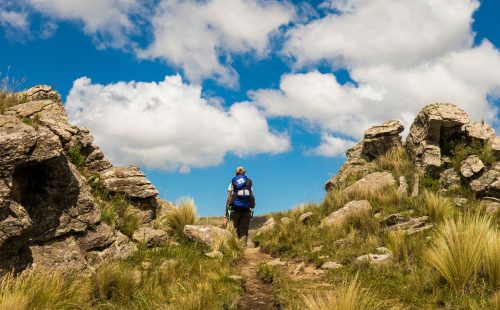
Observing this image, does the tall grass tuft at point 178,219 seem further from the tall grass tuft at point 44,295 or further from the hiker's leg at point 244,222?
the tall grass tuft at point 44,295

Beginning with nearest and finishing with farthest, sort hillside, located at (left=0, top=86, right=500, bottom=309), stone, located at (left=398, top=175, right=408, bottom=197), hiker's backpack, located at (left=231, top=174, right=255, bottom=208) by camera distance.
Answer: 1. hillside, located at (left=0, top=86, right=500, bottom=309)
2. hiker's backpack, located at (left=231, top=174, right=255, bottom=208)
3. stone, located at (left=398, top=175, right=408, bottom=197)

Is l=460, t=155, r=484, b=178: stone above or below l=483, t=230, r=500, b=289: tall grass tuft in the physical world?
above

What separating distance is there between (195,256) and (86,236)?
2847 millimetres

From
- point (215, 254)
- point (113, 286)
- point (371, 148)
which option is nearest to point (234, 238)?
point (215, 254)

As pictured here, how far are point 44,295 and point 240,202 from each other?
8.95 metres

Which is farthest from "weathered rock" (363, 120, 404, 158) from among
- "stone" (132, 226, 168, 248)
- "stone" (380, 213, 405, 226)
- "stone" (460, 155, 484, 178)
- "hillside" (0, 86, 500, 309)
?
"stone" (132, 226, 168, 248)

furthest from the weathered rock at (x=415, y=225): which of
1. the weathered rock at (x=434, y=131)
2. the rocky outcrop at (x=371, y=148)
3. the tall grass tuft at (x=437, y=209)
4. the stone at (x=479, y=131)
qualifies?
the rocky outcrop at (x=371, y=148)

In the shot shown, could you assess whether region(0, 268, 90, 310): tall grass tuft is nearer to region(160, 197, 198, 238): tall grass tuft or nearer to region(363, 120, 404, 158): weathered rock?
region(160, 197, 198, 238): tall grass tuft

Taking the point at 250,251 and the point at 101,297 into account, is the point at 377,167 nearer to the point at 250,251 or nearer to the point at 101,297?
the point at 250,251

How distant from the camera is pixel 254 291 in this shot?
8648 millimetres

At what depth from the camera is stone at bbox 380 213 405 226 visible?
12812 millimetres

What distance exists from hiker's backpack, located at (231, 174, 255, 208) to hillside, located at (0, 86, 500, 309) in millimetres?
1534

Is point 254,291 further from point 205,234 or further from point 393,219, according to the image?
point 393,219

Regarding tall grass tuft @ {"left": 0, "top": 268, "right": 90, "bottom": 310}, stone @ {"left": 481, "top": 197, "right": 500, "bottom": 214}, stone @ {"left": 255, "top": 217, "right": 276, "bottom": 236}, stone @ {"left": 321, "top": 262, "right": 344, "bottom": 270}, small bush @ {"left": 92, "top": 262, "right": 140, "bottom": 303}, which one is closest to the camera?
tall grass tuft @ {"left": 0, "top": 268, "right": 90, "bottom": 310}
